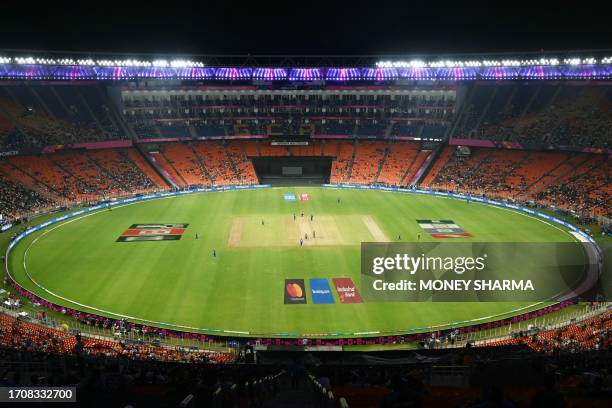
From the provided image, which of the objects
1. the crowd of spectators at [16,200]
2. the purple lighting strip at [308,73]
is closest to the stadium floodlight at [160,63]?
the purple lighting strip at [308,73]

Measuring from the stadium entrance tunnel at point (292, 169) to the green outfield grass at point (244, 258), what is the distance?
52.4ft

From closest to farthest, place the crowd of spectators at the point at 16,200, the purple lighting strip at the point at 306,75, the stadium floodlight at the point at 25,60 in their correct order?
the crowd of spectators at the point at 16,200
the stadium floodlight at the point at 25,60
the purple lighting strip at the point at 306,75

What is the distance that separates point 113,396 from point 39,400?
1.62 meters

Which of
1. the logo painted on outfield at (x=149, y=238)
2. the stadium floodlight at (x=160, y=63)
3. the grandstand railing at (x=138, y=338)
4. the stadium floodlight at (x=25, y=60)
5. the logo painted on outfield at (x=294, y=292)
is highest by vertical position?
the stadium floodlight at (x=160, y=63)

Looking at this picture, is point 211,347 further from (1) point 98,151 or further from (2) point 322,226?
(1) point 98,151

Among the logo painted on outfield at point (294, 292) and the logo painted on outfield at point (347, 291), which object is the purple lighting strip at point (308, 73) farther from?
the logo painted on outfield at point (294, 292)

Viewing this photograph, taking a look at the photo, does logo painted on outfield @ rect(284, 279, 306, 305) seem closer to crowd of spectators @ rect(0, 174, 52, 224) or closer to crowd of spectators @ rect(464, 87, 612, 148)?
crowd of spectators @ rect(0, 174, 52, 224)

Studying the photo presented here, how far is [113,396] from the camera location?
9.95 m

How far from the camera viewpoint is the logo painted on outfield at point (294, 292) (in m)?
36.0

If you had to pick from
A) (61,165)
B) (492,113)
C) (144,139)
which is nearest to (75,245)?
(61,165)

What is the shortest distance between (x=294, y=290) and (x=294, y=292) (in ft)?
1.27

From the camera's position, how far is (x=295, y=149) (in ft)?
318

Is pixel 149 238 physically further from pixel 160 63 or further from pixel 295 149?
pixel 160 63

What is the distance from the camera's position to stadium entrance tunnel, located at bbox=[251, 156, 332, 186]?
299 ft
